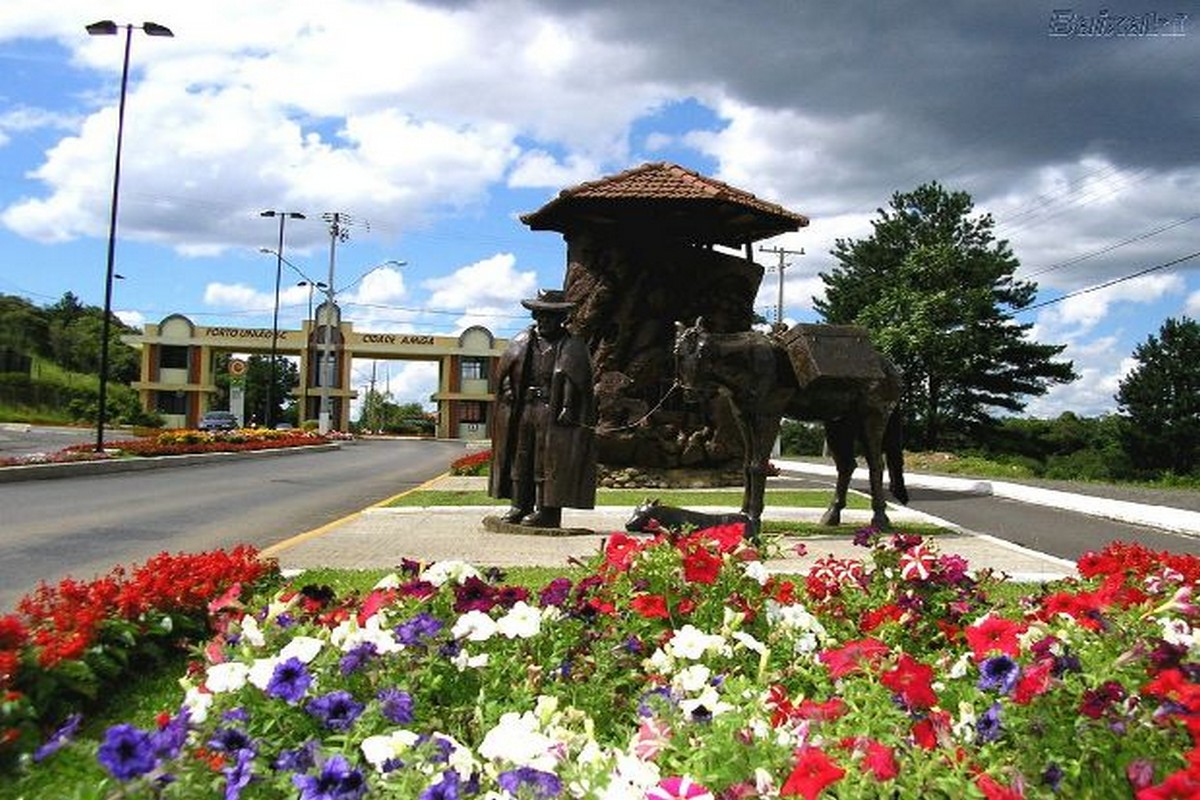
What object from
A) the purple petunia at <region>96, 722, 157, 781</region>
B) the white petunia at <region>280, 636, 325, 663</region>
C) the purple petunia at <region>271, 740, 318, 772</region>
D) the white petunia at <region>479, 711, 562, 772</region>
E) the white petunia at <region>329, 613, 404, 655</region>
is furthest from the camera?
the white petunia at <region>329, 613, 404, 655</region>

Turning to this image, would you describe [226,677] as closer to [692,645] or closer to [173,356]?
[692,645]

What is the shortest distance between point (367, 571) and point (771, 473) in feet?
60.2

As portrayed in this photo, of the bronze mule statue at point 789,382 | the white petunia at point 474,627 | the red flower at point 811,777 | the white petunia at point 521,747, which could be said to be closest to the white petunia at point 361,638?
the white petunia at point 474,627

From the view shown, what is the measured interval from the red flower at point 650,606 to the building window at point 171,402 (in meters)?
78.9

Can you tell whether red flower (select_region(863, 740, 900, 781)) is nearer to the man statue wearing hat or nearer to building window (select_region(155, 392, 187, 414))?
the man statue wearing hat

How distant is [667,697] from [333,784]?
1142 millimetres

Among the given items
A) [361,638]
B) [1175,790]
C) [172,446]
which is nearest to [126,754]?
[361,638]

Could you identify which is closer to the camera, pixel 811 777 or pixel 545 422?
pixel 811 777

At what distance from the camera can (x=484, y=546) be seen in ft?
35.1

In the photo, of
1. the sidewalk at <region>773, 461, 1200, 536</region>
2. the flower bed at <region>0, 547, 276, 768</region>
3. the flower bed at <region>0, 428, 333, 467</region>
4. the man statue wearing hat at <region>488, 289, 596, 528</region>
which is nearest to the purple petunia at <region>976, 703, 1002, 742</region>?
the flower bed at <region>0, 547, 276, 768</region>

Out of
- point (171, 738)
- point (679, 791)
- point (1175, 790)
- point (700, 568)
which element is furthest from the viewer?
point (700, 568)

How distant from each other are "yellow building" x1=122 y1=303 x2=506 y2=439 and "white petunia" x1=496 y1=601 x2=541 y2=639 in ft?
231

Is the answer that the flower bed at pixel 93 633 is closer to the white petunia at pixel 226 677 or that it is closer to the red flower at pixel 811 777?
the white petunia at pixel 226 677

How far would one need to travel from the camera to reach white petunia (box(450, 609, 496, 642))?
12.4ft
